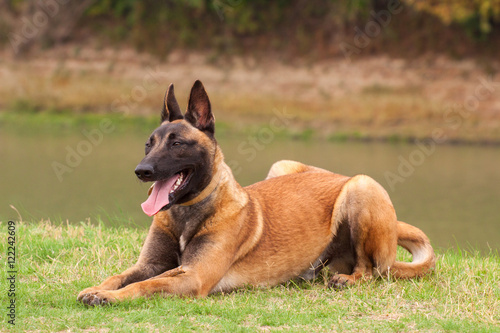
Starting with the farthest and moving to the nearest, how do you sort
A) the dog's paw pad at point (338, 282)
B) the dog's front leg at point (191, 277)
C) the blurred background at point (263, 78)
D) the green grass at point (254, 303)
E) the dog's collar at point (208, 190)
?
1. the blurred background at point (263, 78)
2. the dog's paw pad at point (338, 282)
3. the dog's collar at point (208, 190)
4. the dog's front leg at point (191, 277)
5. the green grass at point (254, 303)

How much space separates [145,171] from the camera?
546 cm

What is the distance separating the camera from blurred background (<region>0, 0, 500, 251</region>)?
22.3 metres

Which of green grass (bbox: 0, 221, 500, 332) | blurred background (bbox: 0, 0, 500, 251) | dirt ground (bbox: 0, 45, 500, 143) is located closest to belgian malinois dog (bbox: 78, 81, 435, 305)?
green grass (bbox: 0, 221, 500, 332)

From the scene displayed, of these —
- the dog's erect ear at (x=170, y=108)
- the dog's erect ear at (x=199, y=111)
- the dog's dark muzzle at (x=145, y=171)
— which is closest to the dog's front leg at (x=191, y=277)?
the dog's dark muzzle at (x=145, y=171)

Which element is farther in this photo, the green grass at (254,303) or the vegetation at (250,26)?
the vegetation at (250,26)

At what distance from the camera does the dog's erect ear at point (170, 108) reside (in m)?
6.15

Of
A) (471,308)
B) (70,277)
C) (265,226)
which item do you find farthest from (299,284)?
(70,277)

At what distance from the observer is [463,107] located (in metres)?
26.0

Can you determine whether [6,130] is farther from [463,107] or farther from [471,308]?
[471,308]

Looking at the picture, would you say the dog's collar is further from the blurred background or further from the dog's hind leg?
the blurred background

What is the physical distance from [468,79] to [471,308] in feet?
77.3

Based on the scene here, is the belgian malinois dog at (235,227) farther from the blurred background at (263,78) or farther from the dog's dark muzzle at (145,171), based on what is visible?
the blurred background at (263,78)

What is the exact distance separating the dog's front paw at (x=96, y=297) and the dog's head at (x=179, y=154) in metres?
0.71

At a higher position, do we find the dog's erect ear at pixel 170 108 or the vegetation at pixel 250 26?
the vegetation at pixel 250 26
